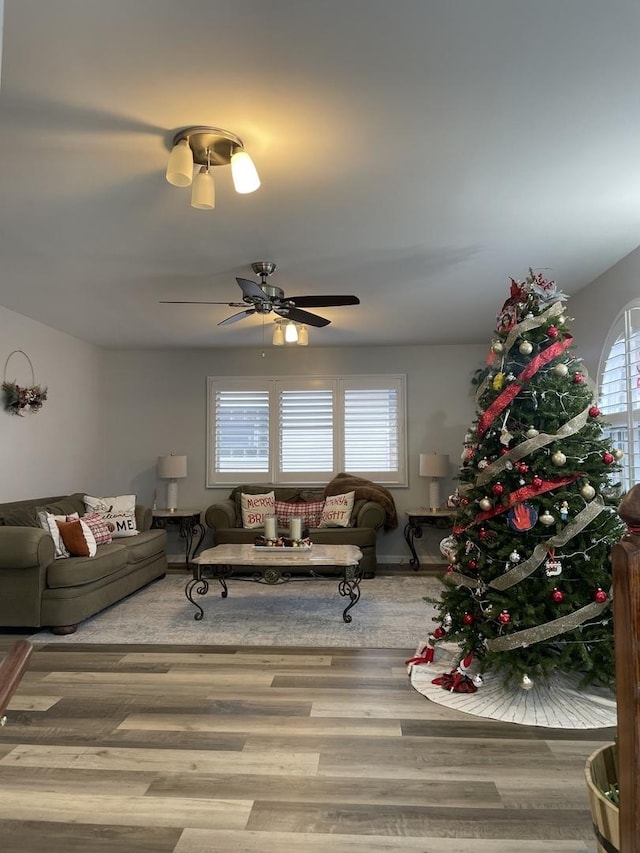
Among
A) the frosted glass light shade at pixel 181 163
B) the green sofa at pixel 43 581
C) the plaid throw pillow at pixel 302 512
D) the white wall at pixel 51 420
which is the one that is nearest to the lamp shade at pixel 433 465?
the plaid throw pillow at pixel 302 512

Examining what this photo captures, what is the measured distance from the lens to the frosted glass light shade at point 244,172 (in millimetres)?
2490

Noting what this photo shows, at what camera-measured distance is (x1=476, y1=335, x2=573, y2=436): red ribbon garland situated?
303 cm

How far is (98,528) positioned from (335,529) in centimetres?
251

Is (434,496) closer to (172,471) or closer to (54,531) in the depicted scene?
(172,471)

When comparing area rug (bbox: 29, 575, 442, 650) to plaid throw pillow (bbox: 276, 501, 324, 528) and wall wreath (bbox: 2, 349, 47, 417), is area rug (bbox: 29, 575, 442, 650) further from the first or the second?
wall wreath (bbox: 2, 349, 47, 417)

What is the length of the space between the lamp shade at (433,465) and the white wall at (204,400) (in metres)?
0.45

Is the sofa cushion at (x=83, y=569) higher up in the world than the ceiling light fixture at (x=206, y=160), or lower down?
lower down

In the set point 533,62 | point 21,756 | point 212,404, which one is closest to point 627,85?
point 533,62

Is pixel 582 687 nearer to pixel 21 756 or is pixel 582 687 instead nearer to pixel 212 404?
pixel 21 756

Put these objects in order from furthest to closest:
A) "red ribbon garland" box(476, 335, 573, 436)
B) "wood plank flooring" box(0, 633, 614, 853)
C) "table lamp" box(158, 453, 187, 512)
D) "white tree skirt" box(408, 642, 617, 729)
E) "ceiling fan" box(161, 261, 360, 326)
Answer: "table lamp" box(158, 453, 187, 512)
"ceiling fan" box(161, 261, 360, 326)
"red ribbon garland" box(476, 335, 573, 436)
"white tree skirt" box(408, 642, 617, 729)
"wood plank flooring" box(0, 633, 614, 853)

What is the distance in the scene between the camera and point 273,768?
2395 mm

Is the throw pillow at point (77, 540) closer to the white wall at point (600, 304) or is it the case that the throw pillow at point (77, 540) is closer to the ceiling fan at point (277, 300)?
the ceiling fan at point (277, 300)

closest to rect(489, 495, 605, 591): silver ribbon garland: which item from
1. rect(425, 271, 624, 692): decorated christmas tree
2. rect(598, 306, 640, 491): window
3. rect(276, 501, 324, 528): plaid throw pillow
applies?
rect(425, 271, 624, 692): decorated christmas tree

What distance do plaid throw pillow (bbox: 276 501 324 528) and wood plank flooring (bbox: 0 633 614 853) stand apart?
3.35 m
